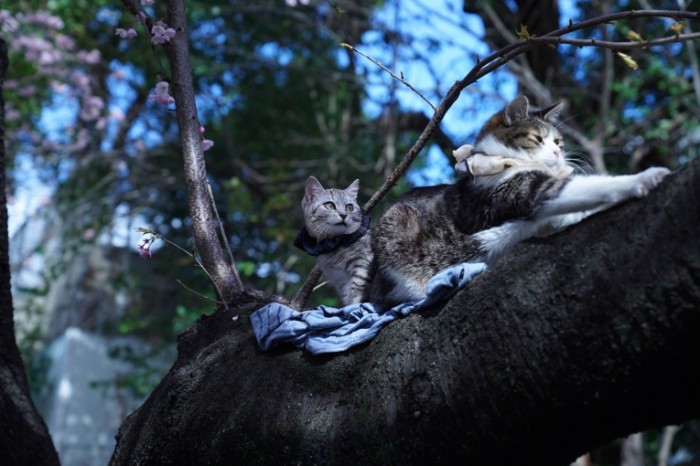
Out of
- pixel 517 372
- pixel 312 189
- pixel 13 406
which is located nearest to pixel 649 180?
pixel 517 372

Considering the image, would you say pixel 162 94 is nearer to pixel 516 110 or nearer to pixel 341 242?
pixel 341 242

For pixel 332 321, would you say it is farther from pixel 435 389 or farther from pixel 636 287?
pixel 636 287

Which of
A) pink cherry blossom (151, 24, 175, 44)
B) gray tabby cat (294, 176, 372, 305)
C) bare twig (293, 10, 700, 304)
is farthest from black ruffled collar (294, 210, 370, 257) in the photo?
pink cherry blossom (151, 24, 175, 44)

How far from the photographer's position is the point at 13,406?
3088 millimetres

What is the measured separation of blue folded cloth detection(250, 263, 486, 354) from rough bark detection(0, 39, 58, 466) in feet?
4.23

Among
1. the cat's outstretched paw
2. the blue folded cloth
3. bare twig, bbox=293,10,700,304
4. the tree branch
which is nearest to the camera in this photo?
the cat's outstretched paw

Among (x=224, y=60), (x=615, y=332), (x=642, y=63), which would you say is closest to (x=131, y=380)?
(x=224, y=60)

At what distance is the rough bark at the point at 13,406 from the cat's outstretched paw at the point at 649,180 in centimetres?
268

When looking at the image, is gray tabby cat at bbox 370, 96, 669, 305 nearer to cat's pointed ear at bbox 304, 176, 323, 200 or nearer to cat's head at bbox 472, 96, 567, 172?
cat's head at bbox 472, 96, 567, 172

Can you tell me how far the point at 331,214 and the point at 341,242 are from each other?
156 millimetres

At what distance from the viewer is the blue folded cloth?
2.02 meters

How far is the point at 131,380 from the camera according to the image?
7773 mm

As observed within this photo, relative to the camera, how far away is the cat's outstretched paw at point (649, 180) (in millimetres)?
1656

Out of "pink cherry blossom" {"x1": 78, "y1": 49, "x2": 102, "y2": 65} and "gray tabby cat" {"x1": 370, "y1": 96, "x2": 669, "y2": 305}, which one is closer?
"gray tabby cat" {"x1": 370, "y1": 96, "x2": 669, "y2": 305}
